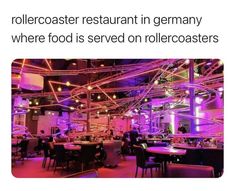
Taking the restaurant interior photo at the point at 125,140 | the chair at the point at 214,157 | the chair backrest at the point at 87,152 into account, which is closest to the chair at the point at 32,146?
the restaurant interior photo at the point at 125,140

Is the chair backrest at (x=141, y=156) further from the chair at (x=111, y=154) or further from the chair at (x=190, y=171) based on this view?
the chair at (x=190, y=171)

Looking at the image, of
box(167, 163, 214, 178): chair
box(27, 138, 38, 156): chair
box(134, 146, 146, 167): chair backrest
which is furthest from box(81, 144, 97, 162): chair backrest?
box(27, 138, 38, 156): chair

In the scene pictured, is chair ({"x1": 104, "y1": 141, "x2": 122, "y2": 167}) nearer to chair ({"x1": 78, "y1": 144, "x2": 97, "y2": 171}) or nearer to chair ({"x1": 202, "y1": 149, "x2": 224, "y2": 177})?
chair ({"x1": 78, "y1": 144, "x2": 97, "y2": 171})

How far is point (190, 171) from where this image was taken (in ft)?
10.5

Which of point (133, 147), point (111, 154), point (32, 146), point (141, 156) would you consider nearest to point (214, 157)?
point (141, 156)

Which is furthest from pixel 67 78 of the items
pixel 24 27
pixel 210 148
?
pixel 24 27

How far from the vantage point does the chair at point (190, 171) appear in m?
3.15

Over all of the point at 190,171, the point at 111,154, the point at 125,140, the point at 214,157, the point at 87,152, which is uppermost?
the point at 190,171

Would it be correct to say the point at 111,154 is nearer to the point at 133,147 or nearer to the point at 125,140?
→ the point at 133,147

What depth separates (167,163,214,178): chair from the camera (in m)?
3.15

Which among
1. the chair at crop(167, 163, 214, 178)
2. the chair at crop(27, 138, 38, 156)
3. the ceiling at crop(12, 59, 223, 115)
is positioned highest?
the ceiling at crop(12, 59, 223, 115)

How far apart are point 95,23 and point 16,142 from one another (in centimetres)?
913

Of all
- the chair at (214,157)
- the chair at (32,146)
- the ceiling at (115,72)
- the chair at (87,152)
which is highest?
the ceiling at (115,72)

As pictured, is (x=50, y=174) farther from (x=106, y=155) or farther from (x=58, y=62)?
(x=58, y=62)
